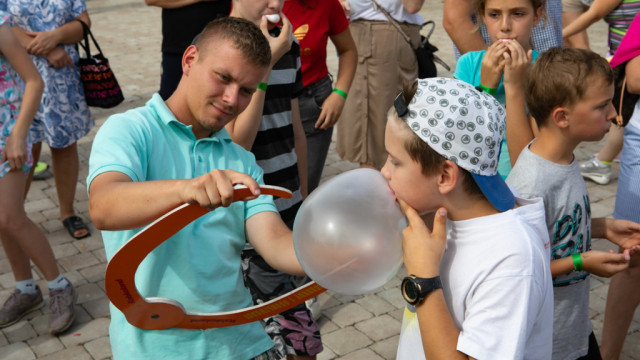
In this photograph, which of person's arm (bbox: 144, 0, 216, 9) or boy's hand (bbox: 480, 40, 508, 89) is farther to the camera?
person's arm (bbox: 144, 0, 216, 9)

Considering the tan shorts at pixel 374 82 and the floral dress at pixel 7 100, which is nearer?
the floral dress at pixel 7 100

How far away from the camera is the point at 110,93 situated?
594cm

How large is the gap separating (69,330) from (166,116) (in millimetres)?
2846

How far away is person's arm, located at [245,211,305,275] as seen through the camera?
2602 millimetres

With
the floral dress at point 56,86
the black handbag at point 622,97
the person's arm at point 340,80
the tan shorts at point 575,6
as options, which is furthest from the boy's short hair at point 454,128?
the tan shorts at point 575,6

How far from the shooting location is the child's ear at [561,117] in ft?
10.2

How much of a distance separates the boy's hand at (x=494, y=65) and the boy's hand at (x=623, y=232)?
2.93ft

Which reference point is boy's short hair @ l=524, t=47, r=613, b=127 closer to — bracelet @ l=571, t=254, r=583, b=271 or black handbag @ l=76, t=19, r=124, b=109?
bracelet @ l=571, t=254, r=583, b=271

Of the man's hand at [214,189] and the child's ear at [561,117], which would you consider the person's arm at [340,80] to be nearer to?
the child's ear at [561,117]

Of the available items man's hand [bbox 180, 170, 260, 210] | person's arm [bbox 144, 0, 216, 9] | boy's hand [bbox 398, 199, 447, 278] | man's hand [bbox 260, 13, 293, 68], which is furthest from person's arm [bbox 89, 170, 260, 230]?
person's arm [bbox 144, 0, 216, 9]

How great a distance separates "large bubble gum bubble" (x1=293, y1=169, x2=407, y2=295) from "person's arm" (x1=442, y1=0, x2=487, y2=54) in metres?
2.47

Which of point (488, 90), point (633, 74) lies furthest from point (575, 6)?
point (488, 90)

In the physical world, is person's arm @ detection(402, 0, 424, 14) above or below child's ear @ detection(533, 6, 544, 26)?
below

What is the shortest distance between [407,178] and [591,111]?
135cm
